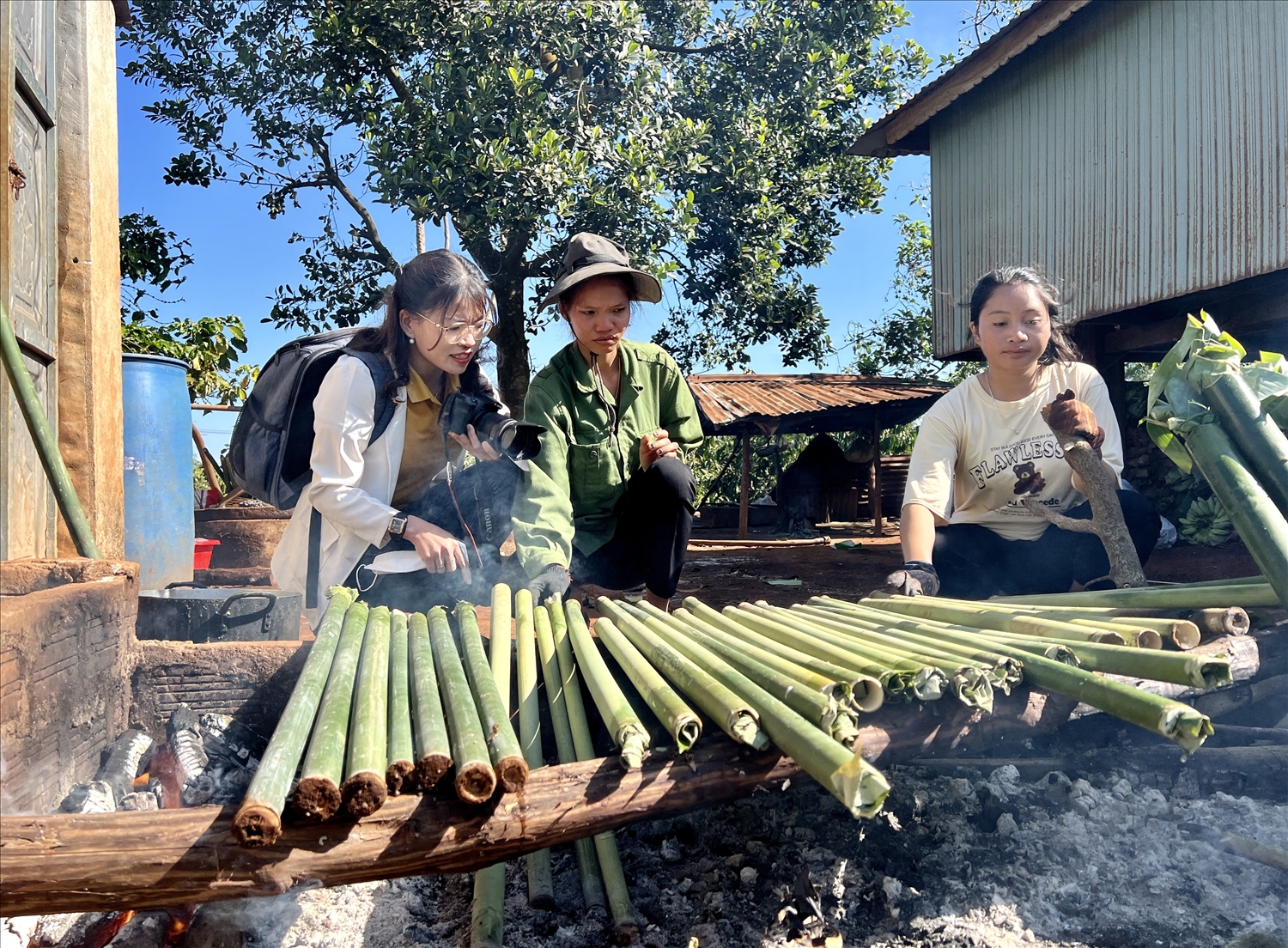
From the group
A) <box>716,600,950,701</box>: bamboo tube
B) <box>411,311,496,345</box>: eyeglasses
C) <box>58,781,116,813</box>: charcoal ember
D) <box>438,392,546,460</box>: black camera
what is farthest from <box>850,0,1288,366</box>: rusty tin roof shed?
<box>58,781,116,813</box>: charcoal ember

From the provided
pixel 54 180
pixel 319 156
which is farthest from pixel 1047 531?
pixel 319 156

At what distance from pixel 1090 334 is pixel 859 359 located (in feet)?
39.7

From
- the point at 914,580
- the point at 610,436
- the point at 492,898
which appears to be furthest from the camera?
the point at 610,436

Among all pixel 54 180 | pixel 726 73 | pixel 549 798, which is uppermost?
pixel 726 73

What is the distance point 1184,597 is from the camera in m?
2.18

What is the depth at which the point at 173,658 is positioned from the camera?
Answer: 2.32 meters

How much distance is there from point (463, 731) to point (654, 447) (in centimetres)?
205

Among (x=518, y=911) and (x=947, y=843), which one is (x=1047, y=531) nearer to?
(x=947, y=843)

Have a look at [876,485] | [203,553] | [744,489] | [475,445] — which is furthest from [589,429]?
[876,485]

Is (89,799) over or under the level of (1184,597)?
under

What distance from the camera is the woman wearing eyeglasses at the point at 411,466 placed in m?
2.65

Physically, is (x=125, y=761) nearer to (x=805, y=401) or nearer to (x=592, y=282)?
(x=592, y=282)

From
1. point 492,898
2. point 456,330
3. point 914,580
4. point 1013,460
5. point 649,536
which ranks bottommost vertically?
point 492,898

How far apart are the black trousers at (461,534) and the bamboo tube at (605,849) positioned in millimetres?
820
